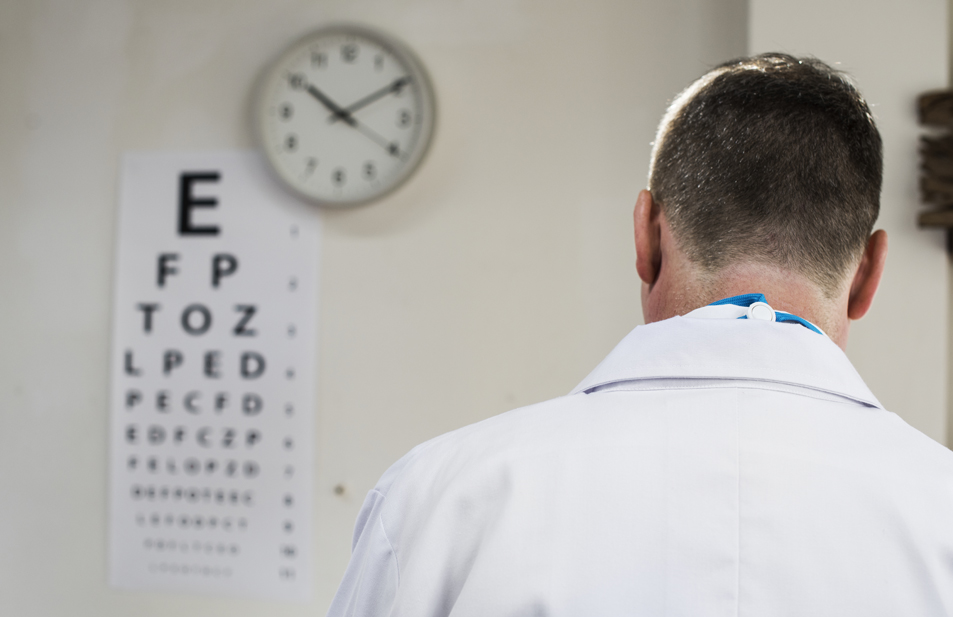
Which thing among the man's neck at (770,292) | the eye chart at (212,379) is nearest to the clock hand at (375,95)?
the eye chart at (212,379)

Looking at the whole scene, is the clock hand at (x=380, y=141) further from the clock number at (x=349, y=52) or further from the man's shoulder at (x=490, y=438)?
the man's shoulder at (x=490, y=438)

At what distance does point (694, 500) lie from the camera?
1.53ft

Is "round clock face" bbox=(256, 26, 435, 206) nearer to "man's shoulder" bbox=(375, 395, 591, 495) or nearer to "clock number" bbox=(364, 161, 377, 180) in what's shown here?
"clock number" bbox=(364, 161, 377, 180)

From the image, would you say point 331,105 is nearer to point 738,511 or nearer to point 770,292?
point 770,292

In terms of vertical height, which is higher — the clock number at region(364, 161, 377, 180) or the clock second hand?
the clock second hand

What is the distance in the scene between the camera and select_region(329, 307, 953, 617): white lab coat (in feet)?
1.47

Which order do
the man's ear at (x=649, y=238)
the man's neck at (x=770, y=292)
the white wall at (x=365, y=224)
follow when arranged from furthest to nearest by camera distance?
the white wall at (x=365, y=224)
the man's ear at (x=649, y=238)
the man's neck at (x=770, y=292)

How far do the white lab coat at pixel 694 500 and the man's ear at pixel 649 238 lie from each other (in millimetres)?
148

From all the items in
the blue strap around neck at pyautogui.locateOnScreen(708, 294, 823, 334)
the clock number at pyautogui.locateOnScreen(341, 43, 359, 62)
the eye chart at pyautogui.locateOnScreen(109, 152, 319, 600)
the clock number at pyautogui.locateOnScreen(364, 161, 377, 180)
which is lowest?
the eye chart at pyautogui.locateOnScreen(109, 152, 319, 600)

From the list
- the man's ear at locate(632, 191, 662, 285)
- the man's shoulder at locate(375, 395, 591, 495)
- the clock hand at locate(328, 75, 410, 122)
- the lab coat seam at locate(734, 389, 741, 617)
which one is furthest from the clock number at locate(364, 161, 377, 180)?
the lab coat seam at locate(734, 389, 741, 617)

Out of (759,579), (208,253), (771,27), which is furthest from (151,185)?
(759,579)

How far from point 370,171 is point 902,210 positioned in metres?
1.05

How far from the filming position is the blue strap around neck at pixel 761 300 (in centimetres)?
54

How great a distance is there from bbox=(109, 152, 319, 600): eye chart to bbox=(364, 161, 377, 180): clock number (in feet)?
0.52
